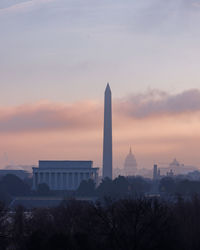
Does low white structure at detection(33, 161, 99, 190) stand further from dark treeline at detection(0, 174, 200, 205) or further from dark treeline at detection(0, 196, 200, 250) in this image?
dark treeline at detection(0, 196, 200, 250)

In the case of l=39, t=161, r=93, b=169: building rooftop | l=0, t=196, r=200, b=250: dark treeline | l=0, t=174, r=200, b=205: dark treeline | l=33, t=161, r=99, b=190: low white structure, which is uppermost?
l=39, t=161, r=93, b=169: building rooftop

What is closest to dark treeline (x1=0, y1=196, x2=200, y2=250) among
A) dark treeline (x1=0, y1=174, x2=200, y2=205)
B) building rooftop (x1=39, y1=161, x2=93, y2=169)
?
dark treeline (x1=0, y1=174, x2=200, y2=205)

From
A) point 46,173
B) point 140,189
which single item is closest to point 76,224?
point 140,189

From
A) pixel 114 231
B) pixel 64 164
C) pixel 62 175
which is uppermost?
pixel 64 164

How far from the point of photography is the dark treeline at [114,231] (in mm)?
49562

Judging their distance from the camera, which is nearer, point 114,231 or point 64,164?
point 114,231

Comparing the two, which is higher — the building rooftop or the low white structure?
the building rooftop

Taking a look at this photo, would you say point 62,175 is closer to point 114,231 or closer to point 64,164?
point 64,164

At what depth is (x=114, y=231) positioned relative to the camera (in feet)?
173

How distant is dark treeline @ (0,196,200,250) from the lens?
49.6 meters

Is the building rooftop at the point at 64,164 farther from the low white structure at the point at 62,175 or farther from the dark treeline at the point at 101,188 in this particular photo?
the dark treeline at the point at 101,188

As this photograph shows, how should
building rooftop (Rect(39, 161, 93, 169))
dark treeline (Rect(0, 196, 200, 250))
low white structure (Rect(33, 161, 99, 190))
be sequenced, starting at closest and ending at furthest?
1. dark treeline (Rect(0, 196, 200, 250))
2. low white structure (Rect(33, 161, 99, 190))
3. building rooftop (Rect(39, 161, 93, 169))

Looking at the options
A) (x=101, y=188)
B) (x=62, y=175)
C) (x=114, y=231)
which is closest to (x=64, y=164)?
(x=62, y=175)

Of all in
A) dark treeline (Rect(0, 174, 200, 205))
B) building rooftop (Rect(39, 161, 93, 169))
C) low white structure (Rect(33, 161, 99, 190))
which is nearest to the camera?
dark treeline (Rect(0, 174, 200, 205))
